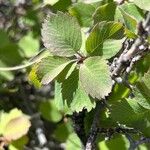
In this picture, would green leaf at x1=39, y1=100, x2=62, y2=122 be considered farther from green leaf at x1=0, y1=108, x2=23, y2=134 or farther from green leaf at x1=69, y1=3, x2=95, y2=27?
green leaf at x1=69, y1=3, x2=95, y2=27

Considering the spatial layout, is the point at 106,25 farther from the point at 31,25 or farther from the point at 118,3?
the point at 31,25

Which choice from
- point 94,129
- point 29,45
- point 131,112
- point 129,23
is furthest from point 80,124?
point 29,45

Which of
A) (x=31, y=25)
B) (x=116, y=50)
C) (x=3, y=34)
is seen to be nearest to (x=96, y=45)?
(x=116, y=50)

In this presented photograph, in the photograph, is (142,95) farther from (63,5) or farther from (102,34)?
(63,5)

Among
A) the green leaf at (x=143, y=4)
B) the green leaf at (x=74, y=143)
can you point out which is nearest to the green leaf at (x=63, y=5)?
the green leaf at (x=143, y=4)

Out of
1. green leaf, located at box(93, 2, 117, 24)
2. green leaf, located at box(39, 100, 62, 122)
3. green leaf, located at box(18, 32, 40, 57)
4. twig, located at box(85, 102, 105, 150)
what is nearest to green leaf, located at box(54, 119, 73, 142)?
green leaf, located at box(39, 100, 62, 122)

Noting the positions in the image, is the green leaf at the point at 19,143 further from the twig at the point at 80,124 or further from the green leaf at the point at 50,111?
the twig at the point at 80,124
